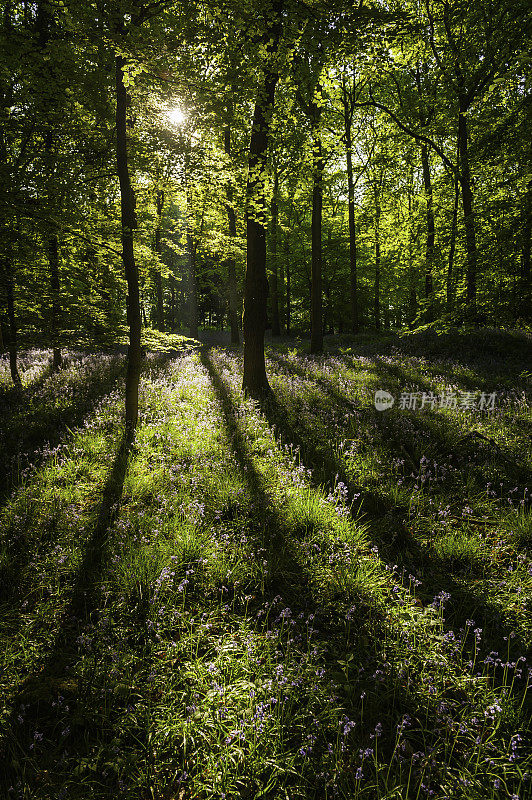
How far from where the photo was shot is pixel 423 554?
4035mm

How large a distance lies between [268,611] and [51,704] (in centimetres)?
166

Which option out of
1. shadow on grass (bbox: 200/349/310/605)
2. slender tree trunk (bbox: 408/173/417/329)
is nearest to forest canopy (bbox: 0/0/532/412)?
shadow on grass (bbox: 200/349/310/605)

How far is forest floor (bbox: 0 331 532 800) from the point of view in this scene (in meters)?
2.13

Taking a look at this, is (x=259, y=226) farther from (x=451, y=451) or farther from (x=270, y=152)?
(x=451, y=451)

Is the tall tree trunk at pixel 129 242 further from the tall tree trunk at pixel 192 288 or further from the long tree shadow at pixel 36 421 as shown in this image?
the tall tree trunk at pixel 192 288

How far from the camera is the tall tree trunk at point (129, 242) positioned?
636 cm

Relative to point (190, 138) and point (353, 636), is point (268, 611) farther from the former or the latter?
point (190, 138)

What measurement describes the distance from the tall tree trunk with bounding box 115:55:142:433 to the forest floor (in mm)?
987

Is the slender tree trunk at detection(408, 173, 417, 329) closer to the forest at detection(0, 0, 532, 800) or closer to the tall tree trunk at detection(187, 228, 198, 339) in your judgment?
the forest at detection(0, 0, 532, 800)

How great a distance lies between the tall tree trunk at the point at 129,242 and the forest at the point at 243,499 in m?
0.05

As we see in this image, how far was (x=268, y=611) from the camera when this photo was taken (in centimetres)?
309

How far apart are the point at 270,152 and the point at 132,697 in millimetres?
9780

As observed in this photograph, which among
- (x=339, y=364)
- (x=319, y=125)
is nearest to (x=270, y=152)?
(x=319, y=125)

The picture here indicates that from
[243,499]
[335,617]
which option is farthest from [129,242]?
[335,617]
